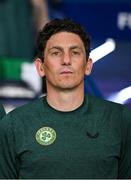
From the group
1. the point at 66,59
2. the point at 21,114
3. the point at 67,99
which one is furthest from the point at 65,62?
the point at 21,114

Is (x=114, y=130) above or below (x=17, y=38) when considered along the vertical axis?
above

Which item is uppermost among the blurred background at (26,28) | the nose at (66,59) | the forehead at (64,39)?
the forehead at (64,39)

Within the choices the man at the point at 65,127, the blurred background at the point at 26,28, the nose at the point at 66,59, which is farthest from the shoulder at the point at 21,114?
the blurred background at the point at 26,28

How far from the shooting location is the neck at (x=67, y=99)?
251 cm

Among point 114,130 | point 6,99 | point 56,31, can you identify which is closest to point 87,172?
point 114,130

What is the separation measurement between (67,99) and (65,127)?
11 cm

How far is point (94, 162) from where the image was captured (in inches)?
95.3

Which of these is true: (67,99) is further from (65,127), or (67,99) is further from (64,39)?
(64,39)

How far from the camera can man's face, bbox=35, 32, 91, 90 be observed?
2.48 meters

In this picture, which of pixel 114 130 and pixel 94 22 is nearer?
pixel 114 130

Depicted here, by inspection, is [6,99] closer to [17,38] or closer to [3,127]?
[17,38]

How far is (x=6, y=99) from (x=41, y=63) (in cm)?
397

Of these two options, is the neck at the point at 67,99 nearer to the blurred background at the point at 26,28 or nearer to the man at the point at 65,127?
the man at the point at 65,127

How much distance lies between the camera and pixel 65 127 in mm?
2477
